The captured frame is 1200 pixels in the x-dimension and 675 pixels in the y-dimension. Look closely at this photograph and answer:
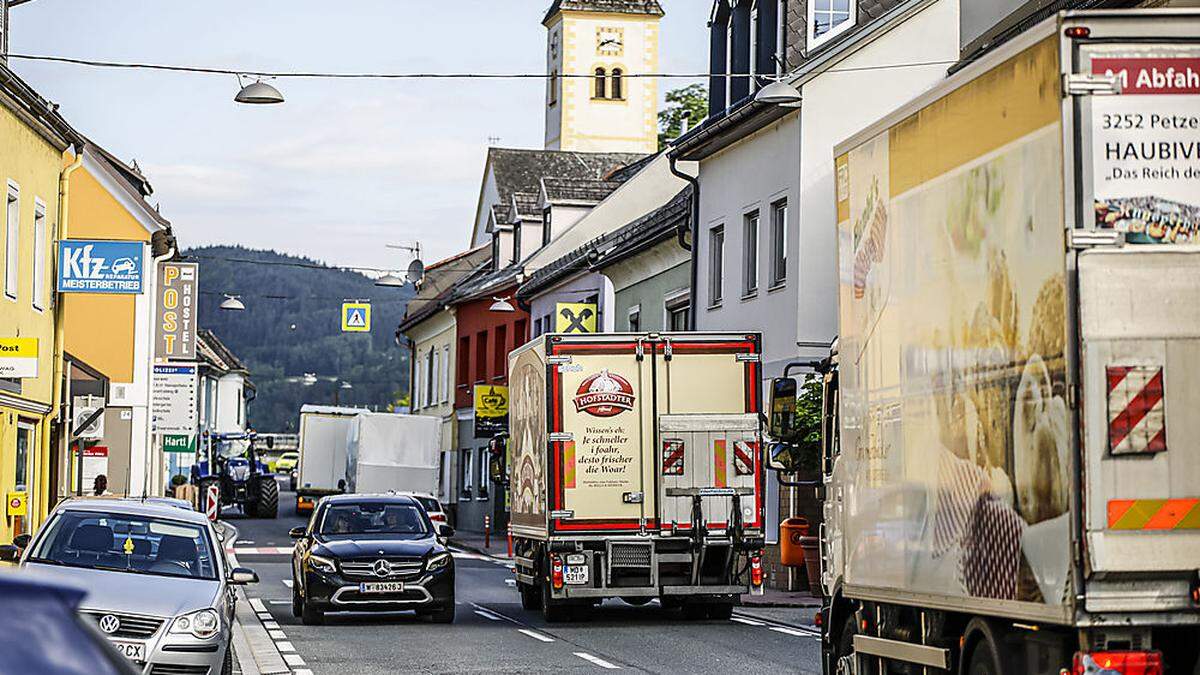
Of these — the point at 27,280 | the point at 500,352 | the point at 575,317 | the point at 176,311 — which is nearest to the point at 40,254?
the point at 27,280

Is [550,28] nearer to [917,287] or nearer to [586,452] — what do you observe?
[586,452]

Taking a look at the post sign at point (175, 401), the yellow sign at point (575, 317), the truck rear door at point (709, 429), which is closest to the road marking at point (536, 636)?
the truck rear door at point (709, 429)

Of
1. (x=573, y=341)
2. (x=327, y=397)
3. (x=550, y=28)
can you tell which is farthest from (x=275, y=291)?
(x=573, y=341)

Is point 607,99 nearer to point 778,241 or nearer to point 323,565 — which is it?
point 778,241

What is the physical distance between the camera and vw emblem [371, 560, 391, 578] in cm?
2150

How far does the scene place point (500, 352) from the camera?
5831 cm

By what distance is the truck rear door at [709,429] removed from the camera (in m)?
21.7

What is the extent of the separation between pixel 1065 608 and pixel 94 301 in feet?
126

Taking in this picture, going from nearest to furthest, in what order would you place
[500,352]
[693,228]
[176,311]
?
[693,228], [176,311], [500,352]

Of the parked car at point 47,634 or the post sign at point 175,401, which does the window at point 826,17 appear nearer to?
the post sign at point 175,401

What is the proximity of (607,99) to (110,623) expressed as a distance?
235 feet

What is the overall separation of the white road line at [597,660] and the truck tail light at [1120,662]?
8.54 m

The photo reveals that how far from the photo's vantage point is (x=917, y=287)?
1004cm

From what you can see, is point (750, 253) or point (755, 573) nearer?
point (755, 573)
